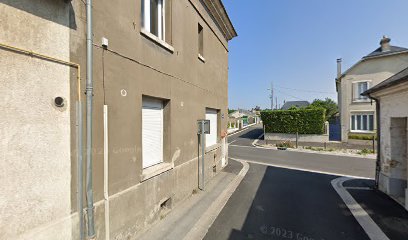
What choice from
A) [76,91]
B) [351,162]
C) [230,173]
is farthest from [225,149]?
[76,91]

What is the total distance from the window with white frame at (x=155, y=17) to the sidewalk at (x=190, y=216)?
15.6 ft

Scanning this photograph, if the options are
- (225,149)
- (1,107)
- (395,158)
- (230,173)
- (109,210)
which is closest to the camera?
(1,107)

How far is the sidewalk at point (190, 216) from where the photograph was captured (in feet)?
15.4

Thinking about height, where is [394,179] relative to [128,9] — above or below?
below

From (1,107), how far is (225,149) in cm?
1042

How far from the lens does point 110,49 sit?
3.88m

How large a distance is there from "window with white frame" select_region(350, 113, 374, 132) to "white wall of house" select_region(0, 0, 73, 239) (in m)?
24.3

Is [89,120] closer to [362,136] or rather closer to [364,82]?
[362,136]

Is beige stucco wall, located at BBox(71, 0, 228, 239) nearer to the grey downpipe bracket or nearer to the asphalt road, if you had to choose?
the grey downpipe bracket

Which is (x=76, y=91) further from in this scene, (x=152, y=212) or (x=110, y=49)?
(x=152, y=212)

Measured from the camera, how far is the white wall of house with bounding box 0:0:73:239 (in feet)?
8.04

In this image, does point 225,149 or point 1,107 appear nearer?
point 1,107

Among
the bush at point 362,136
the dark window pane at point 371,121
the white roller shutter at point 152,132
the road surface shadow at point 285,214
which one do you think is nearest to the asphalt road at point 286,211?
the road surface shadow at point 285,214

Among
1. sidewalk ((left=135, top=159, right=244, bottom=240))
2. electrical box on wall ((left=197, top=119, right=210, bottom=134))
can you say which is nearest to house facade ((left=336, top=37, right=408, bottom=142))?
sidewalk ((left=135, top=159, right=244, bottom=240))
